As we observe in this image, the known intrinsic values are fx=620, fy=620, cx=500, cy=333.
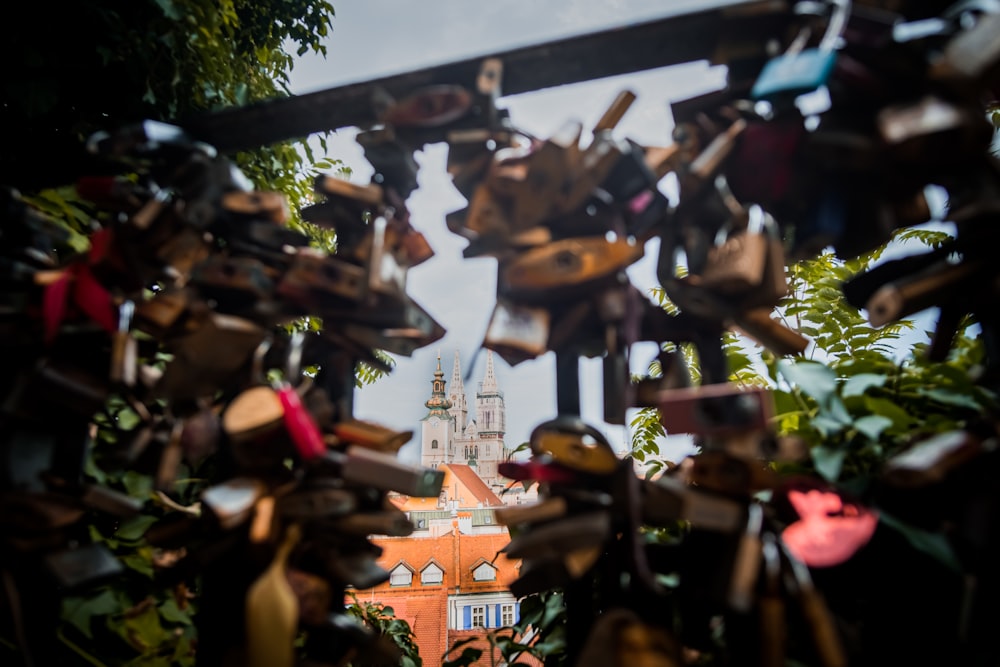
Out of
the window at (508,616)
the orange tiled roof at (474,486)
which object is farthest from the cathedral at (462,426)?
the window at (508,616)

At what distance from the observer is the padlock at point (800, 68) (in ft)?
2.74

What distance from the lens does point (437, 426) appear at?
2505 inches

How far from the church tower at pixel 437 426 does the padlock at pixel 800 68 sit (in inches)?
2435

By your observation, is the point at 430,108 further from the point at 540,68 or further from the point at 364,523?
the point at 364,523

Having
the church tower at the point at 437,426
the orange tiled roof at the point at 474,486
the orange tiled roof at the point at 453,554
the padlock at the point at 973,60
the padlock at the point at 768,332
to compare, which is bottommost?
the orange tiled roof at the point at 453,554

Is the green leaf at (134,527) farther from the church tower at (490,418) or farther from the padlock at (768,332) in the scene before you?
the church tower at (490,418)

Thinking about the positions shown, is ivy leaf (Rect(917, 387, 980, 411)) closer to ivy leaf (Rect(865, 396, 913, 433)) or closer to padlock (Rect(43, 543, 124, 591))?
ivy leaf (Rect(865, 396, 913, 433))

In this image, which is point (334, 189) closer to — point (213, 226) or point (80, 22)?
point (213, 226)

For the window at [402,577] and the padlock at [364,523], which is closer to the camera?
the padlock at [364,523]

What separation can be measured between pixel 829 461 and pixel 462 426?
2684 inches

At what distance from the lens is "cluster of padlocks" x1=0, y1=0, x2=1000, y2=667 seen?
78 centimetres

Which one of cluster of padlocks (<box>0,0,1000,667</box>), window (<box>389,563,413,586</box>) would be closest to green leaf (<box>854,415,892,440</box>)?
cluster of padlocks (<box>0,0,1000,667</box>)

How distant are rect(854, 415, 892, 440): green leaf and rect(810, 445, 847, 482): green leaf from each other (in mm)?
48

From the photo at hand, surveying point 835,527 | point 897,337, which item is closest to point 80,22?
point 835,527
